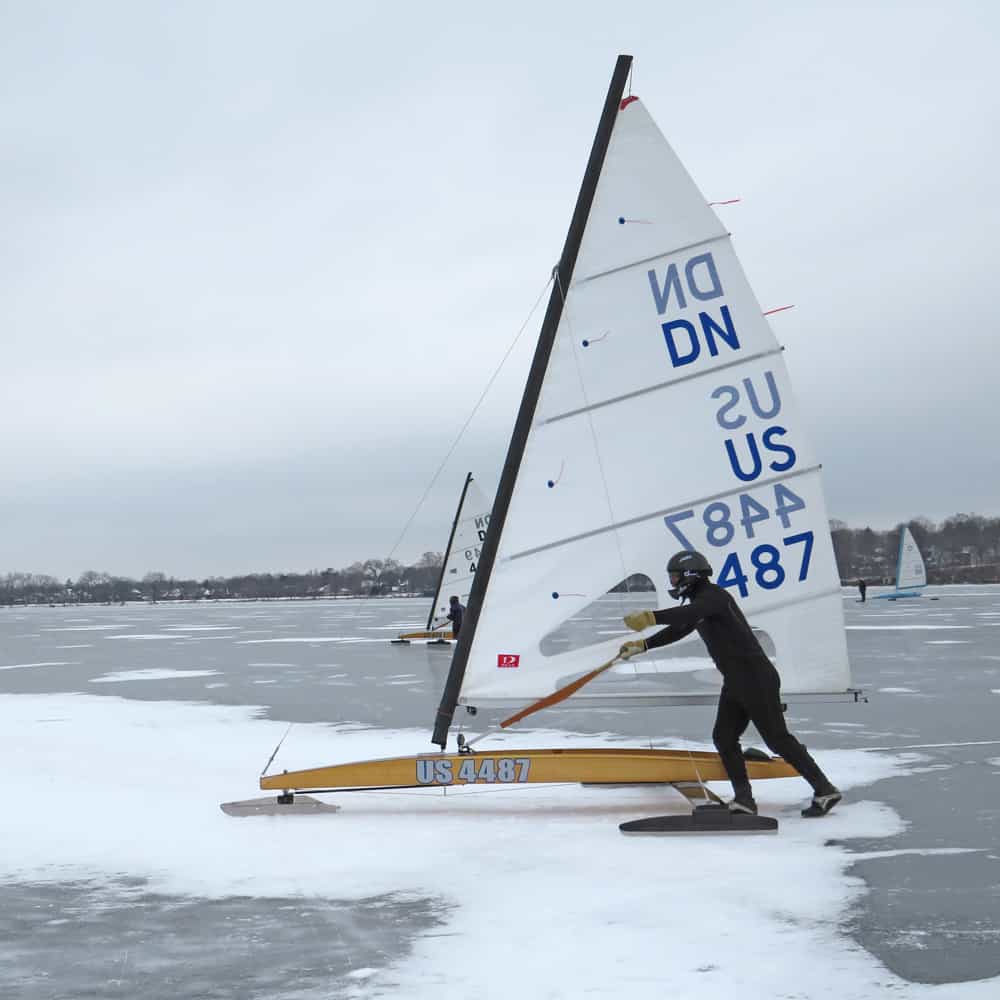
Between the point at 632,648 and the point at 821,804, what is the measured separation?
1.19 meters

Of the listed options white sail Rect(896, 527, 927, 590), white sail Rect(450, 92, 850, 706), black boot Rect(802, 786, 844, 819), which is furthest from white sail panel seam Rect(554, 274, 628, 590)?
white sail Rect(896, 527, 927, 590)

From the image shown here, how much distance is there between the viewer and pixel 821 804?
559 centimetres

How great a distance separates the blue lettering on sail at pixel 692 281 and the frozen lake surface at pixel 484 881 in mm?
1655

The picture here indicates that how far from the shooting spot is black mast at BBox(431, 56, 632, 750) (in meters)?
5.84

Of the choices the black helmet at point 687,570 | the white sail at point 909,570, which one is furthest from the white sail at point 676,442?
the white sail at point 909,570

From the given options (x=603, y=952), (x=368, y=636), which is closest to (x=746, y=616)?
(x=603, y=952)

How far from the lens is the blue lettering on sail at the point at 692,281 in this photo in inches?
233

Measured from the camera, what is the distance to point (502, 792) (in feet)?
21.6

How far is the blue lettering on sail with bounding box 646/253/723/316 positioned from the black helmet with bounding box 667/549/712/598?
1.26m

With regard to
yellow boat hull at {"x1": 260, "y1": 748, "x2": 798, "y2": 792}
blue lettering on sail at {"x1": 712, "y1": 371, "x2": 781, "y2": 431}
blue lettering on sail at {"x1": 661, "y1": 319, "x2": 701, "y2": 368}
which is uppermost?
blue lettering on sail at {"x1": 661, "y1": 319, "x2": 701, "y2": 368}

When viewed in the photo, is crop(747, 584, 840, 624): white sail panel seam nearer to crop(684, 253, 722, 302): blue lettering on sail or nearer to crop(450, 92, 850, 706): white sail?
crop(450, 92, 850, 706): white sail

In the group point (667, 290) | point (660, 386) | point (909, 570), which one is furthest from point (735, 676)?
point (909, 570)

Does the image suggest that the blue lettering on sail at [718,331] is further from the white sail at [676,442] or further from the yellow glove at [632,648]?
the yellow glove at [632,648]

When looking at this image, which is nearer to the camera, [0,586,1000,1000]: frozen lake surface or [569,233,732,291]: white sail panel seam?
[0,586,1000,1000]: frozen lake surface
